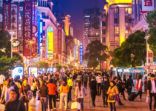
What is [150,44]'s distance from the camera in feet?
140

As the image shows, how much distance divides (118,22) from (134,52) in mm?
114950

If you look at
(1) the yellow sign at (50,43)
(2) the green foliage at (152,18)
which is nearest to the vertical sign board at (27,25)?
(2) the green foliage at (152,18)

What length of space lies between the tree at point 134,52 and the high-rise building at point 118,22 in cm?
9767

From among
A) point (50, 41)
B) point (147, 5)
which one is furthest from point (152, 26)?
point (50, 41)

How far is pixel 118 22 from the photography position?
182 metres

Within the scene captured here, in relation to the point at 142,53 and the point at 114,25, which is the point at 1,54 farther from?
the point at 114,25

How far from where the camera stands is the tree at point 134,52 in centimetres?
6594

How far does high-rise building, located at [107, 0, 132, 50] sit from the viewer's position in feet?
579

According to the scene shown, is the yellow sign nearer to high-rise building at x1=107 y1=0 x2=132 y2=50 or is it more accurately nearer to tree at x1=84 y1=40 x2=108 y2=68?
high-rise building at x1=107 y1=0 x2=132 y2=50

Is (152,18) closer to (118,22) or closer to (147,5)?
(147,5)

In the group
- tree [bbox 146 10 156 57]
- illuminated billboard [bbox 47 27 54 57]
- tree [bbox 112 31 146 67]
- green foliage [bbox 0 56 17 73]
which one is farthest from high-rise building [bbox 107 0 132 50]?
tree [bbox 146 10 156 57]

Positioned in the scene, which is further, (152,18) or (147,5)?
(152,18)

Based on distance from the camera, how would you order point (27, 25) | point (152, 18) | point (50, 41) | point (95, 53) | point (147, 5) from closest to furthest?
point (147, 5), point (152, 18), point (27, 25), point (95, 53), point (50, 41)

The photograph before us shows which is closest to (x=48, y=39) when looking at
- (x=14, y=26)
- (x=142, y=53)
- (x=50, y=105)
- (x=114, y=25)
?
(x=114, y=25)
